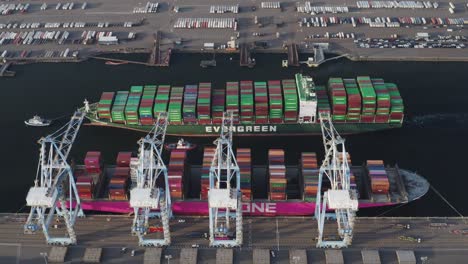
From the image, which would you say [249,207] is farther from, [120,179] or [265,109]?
[265,109]

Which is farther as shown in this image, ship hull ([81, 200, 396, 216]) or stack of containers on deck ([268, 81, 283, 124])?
stack of containers on deck ([268, 81, 283, 124])

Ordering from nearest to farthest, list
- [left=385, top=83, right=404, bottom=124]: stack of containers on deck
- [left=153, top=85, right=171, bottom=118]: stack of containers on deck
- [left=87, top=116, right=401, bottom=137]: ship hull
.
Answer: [left=385, top=83, right=404, bottom=124]: stack of containers on deck < [left=153, top=85, right=171, bottom=118]: stack of containers on deck < [left=87, top=116, right=401, bottom=137]: ship hull

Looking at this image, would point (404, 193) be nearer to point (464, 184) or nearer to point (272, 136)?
point (464, 184)

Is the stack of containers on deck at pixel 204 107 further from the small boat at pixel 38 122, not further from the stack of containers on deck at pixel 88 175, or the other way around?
the small boat at pixel 38 122

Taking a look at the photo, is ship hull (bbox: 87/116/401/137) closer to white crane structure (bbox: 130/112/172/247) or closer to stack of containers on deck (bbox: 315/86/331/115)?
stack of containers on deck (bbox: 315/86/331/115)

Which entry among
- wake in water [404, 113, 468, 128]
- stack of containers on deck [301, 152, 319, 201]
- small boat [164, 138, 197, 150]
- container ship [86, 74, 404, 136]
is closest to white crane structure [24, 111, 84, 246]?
small boat [164, 138, 197, 150]

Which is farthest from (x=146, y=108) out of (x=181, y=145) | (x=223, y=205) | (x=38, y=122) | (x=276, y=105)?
(x=223, y=205)

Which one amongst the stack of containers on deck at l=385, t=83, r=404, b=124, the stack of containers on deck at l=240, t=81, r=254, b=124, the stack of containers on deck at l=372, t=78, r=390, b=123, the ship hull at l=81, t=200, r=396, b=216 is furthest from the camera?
the stack of containers on deck at l=240, t=81, r=254, b=124
